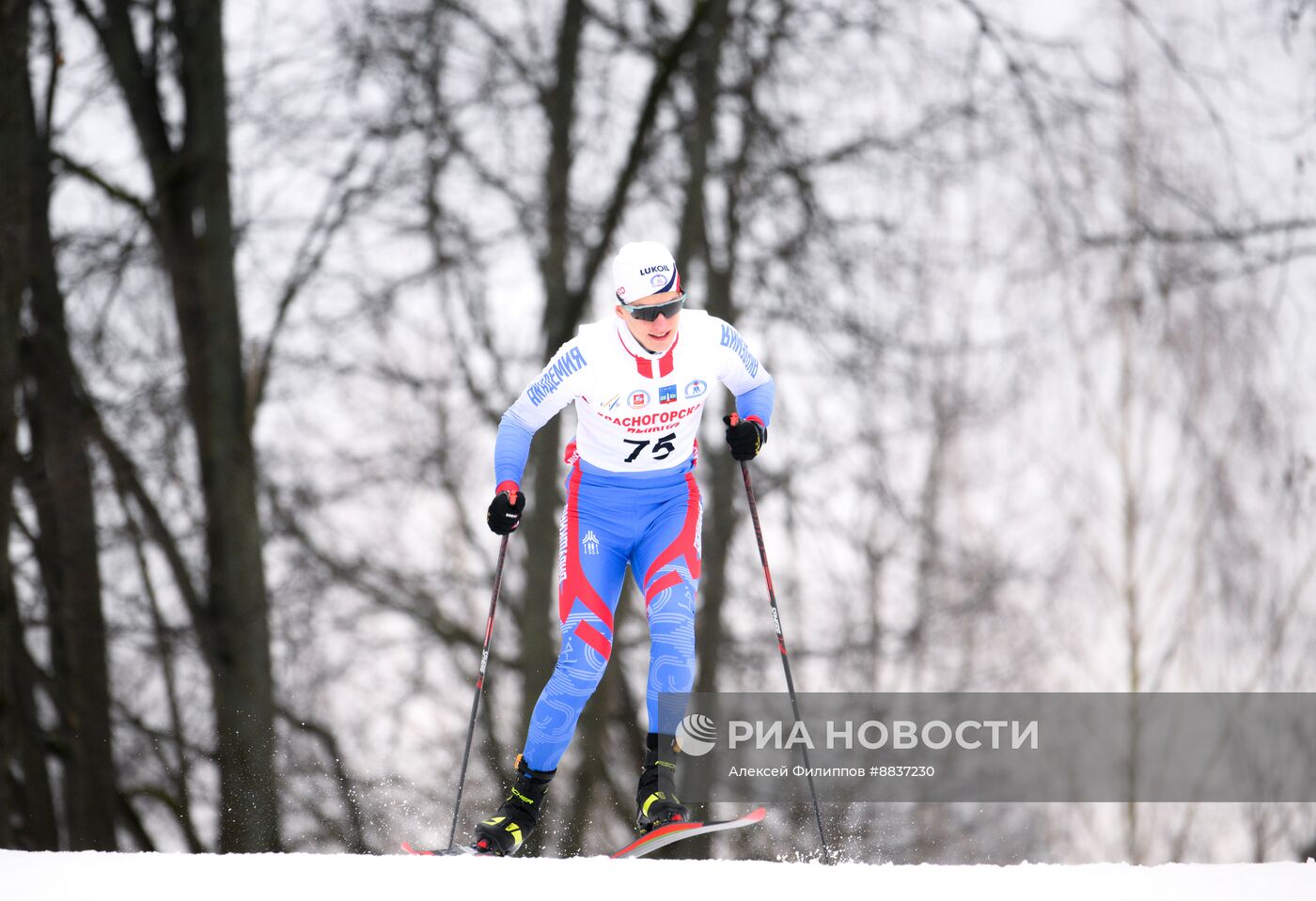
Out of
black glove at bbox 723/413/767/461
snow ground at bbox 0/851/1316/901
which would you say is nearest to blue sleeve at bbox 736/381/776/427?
black glove at bbox 723/413/767/461

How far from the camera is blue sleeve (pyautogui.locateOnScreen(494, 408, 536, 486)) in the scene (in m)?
4.83

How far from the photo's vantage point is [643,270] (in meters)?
4.57

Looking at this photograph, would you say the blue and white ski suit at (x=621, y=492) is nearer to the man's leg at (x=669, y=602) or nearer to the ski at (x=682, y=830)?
the man's leg at (x=669, y=602)

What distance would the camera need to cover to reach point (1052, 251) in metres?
10.2

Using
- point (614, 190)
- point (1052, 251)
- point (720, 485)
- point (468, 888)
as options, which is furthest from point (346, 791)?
point (468, 888)

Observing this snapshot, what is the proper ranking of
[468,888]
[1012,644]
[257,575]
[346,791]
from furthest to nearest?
[346,791] → [1012,644] → [257,575] → [468,888]

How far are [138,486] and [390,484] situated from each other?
262 cm

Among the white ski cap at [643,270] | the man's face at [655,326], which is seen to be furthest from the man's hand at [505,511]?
the white ski cap at [643,270]

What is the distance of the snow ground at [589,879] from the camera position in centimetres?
384

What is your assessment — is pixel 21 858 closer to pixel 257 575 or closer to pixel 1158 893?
pixel 1158 893

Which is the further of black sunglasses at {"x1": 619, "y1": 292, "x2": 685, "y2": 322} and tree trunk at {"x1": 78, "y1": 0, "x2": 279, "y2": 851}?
tree trunk at {"x1": 78, "y1": 0, "x2": 279, "y2": 851}

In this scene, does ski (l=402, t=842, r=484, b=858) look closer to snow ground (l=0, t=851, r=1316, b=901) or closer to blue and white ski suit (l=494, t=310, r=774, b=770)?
snow ground (l=0, t=851, r=1316, b=901)

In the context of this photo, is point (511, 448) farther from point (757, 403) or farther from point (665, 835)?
point (665, 835)

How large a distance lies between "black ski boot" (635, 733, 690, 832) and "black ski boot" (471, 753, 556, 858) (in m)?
0.39
